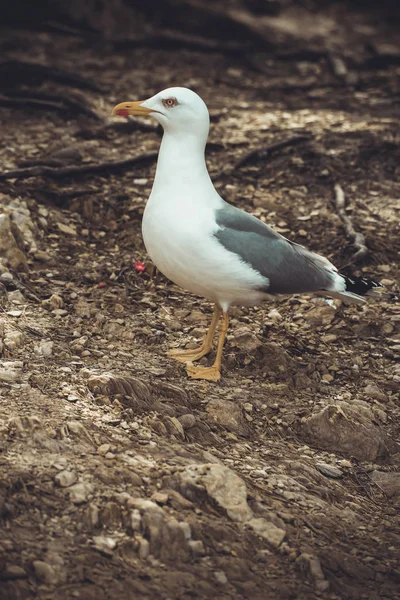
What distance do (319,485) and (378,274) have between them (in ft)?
8.68

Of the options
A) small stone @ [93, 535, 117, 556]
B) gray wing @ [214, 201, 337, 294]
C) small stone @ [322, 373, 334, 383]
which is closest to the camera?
small stone @ [93, 535, 117, 556]

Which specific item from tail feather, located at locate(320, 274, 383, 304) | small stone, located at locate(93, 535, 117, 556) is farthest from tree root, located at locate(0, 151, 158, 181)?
small stone, located at locate(93, 535, 117, 556)

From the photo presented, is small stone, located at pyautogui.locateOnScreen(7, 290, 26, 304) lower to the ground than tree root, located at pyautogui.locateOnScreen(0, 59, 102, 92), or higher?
lower

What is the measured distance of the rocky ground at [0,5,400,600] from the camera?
134 inches

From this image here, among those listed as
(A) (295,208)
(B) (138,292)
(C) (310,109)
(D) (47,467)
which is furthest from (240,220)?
(C) (310,109)

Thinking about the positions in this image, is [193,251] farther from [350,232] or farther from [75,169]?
[75,169]

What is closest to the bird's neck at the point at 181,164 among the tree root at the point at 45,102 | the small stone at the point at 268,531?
the small stone at the point at 268,531

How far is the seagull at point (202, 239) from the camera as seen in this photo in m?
4.58

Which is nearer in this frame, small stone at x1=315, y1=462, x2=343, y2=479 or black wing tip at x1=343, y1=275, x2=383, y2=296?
small stone at x1=315, y1=462, x2=343, y2=479

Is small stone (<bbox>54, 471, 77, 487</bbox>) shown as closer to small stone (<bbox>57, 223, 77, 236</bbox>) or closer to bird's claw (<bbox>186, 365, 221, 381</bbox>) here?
bird's claw (<bbox>186, 365, 221, 381</bbox>)

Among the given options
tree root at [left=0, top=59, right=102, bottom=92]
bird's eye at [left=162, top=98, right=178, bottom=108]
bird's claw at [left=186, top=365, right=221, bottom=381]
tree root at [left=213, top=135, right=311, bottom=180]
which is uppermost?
tree root at [left=0, top=59, right=102, bottom=92]

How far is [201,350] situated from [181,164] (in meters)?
1.12

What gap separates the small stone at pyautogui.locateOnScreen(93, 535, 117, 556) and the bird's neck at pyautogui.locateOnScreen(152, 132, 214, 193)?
2059 millimetres

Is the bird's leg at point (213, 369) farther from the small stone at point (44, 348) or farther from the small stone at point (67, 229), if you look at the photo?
the small stone at point (67, 229)
